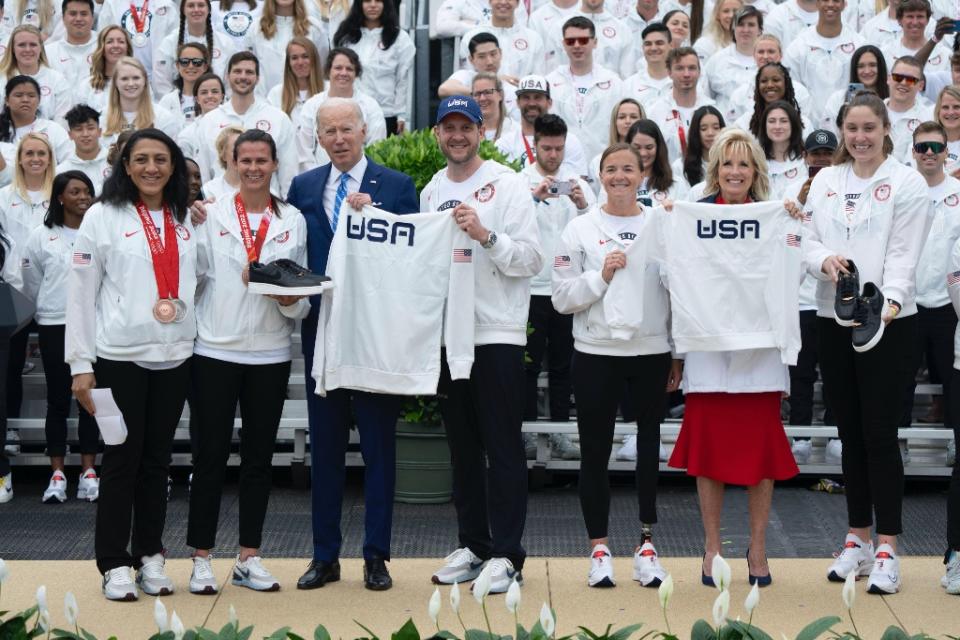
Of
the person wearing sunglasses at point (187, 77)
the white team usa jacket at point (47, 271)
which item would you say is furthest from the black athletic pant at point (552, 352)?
the person wearing sunglasses at point (187, 77)

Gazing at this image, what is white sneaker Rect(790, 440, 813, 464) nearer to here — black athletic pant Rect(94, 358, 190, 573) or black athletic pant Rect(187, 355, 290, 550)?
black athletic pant Rect(187, 355, 290, 550)

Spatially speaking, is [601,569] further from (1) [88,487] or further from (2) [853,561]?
(1) [88,487]

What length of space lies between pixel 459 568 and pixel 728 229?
2009 mm

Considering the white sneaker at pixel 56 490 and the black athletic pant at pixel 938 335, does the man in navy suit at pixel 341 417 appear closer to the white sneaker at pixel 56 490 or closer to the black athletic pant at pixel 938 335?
Result: the white sneaker at pixel 56 490

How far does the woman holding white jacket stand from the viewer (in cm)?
664

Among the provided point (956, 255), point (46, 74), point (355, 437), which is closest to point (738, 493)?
point (355, 437)

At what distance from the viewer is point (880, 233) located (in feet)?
21.7

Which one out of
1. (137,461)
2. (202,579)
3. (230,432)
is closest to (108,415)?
(137,461)

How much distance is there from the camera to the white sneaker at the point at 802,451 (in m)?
9.30

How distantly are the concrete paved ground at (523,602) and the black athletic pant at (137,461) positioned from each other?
0.86 feet

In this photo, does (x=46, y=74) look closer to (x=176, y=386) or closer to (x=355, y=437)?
(x=355, y=437)

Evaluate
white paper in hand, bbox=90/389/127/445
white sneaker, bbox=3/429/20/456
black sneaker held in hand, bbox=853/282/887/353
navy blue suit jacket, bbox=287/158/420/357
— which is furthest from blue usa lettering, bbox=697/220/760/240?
white sneaker, bbox=3/429/20/456

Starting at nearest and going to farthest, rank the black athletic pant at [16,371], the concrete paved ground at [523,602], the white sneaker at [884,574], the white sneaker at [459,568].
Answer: the concrete paved ground at [523,602] < the white sneaker at [884,574] < the white sneaker at [459,568] < the black athletic pant at [16,371]

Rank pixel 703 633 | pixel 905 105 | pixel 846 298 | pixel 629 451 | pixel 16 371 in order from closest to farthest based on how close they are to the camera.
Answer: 1. pixel 703 633
2. pixel 846 298
3. pixel 629 451
4. pixel 16 371
5. pixel 905 105
